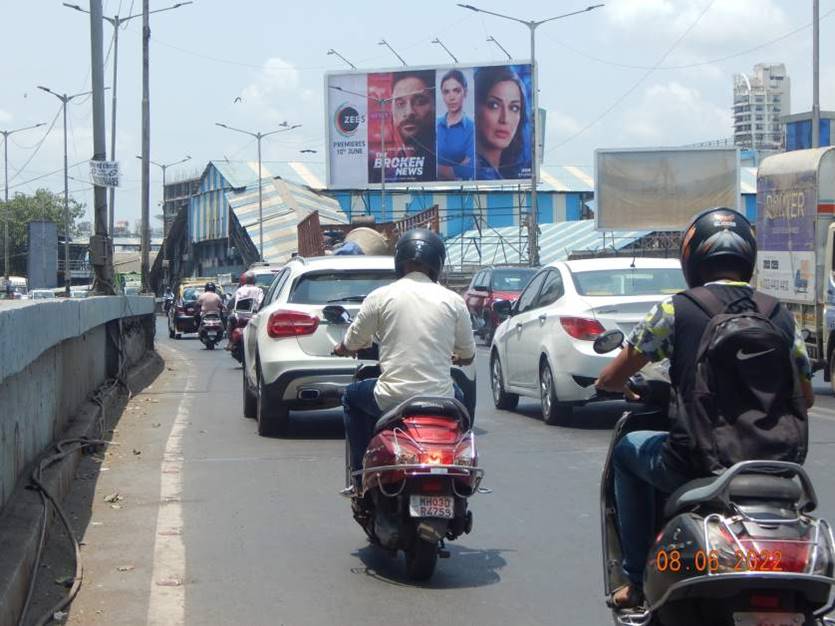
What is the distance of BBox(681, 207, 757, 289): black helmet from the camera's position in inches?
178

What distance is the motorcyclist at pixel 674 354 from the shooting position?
14.1 feet

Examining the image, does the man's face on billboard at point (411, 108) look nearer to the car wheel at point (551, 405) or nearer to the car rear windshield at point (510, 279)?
the car rear windshield at point (510, 279)

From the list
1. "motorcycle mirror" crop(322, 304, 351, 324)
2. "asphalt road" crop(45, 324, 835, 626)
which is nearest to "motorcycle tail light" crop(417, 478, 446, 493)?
"asphalt road" crop(45, 324, 835, 626)

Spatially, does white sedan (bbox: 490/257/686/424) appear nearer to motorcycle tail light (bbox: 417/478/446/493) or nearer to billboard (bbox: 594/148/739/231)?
motorcycle tail light (bbox: 417/478/446/493)

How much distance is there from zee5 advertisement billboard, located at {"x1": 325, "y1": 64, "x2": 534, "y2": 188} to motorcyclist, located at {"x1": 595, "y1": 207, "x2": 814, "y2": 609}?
50567mm

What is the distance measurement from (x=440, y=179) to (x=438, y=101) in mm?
3222

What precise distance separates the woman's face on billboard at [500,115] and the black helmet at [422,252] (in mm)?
48684

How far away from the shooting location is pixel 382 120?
56500 mm

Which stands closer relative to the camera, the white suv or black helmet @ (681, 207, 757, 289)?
black helmet @ (681, 207, 757, 289)

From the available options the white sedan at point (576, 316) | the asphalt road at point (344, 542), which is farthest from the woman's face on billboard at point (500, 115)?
the asphalt road at point (344, 542)

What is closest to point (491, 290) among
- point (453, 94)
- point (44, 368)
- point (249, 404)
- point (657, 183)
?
point (249, 404)

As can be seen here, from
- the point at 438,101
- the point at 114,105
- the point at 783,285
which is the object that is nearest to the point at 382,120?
the point at 438,101

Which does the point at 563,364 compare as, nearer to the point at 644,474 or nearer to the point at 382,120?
the point at 644,474
